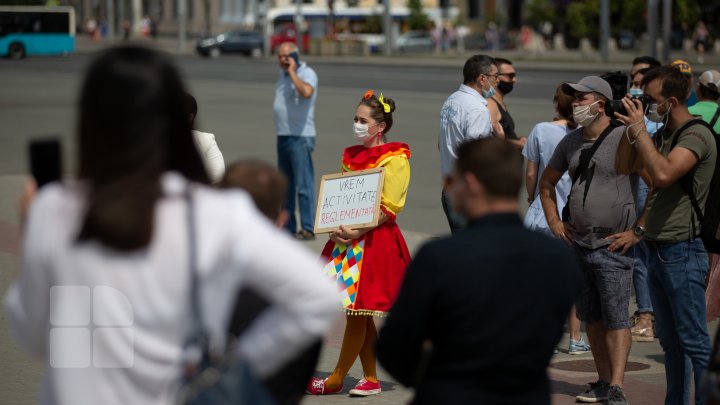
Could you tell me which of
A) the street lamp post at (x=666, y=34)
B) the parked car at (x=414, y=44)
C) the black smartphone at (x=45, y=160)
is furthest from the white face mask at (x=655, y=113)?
the parked car at (x=414, y=44)

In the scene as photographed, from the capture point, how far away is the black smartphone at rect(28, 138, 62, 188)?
312 cm

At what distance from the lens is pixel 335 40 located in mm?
63562

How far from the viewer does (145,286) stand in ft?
8.57

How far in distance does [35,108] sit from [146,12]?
8425 cm

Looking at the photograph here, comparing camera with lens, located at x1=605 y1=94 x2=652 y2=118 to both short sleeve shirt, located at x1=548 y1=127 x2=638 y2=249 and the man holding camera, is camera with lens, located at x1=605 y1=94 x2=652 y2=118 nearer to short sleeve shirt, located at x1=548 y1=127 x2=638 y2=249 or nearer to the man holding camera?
the man holding camera

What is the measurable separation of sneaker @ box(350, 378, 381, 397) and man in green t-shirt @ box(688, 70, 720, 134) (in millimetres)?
2727

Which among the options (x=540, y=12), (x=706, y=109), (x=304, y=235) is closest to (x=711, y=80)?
(x=706, y=109)

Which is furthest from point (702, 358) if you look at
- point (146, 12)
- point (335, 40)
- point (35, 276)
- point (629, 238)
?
point (146, 12)

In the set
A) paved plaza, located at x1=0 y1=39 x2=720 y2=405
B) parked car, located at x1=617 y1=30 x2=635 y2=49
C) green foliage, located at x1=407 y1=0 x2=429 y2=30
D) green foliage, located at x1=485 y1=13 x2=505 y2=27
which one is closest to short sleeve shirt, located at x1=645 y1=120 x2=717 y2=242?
paved plaza, located at x1=0 y1=39 x2=720 y2=405

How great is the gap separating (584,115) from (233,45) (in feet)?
191

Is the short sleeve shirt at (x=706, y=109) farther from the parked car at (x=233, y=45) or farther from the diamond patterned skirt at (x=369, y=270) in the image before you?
the parked car at (x=233, y=45)

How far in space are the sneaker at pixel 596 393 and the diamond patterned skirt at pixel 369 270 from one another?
1127mm

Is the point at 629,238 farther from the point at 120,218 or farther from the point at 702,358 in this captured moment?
the point at 120,218

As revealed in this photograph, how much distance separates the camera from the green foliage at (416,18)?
248 feet
